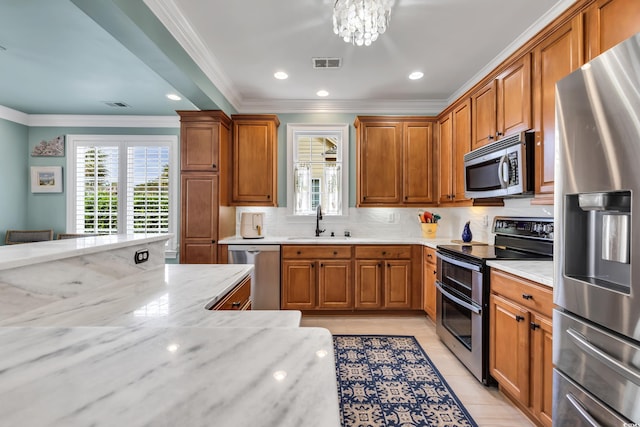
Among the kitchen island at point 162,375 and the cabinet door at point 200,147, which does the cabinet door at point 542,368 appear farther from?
the cabinet door at point 200,147

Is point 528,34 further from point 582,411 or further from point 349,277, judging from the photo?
point 349,277

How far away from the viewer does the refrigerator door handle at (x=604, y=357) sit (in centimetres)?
103

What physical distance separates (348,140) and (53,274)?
3337 mm

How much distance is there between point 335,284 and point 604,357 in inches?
96.7

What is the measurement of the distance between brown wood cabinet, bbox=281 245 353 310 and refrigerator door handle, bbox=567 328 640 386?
226 centimetres

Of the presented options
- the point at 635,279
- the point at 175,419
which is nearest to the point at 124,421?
the point at 175,419

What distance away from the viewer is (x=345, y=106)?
386cm

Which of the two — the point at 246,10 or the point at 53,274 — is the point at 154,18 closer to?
the point at 246,10

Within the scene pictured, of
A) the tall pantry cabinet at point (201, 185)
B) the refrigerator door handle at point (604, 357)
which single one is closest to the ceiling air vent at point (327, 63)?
the tall pantry cabinet at point (201, 185)

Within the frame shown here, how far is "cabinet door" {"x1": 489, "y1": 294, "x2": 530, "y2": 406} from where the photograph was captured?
170 cm

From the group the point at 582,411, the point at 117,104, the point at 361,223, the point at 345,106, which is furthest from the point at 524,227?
the point at 117,104

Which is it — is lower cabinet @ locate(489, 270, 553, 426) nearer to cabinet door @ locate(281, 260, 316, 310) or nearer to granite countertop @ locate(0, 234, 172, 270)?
cabinet door @ locate(281, 260, 316, 310)

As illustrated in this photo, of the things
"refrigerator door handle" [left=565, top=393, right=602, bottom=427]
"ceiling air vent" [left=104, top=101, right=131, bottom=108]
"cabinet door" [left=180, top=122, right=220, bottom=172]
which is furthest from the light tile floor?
"ceiling air vent" [left=104, top=101, right=131, bottom=108]

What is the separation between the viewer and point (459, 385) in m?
2.14
